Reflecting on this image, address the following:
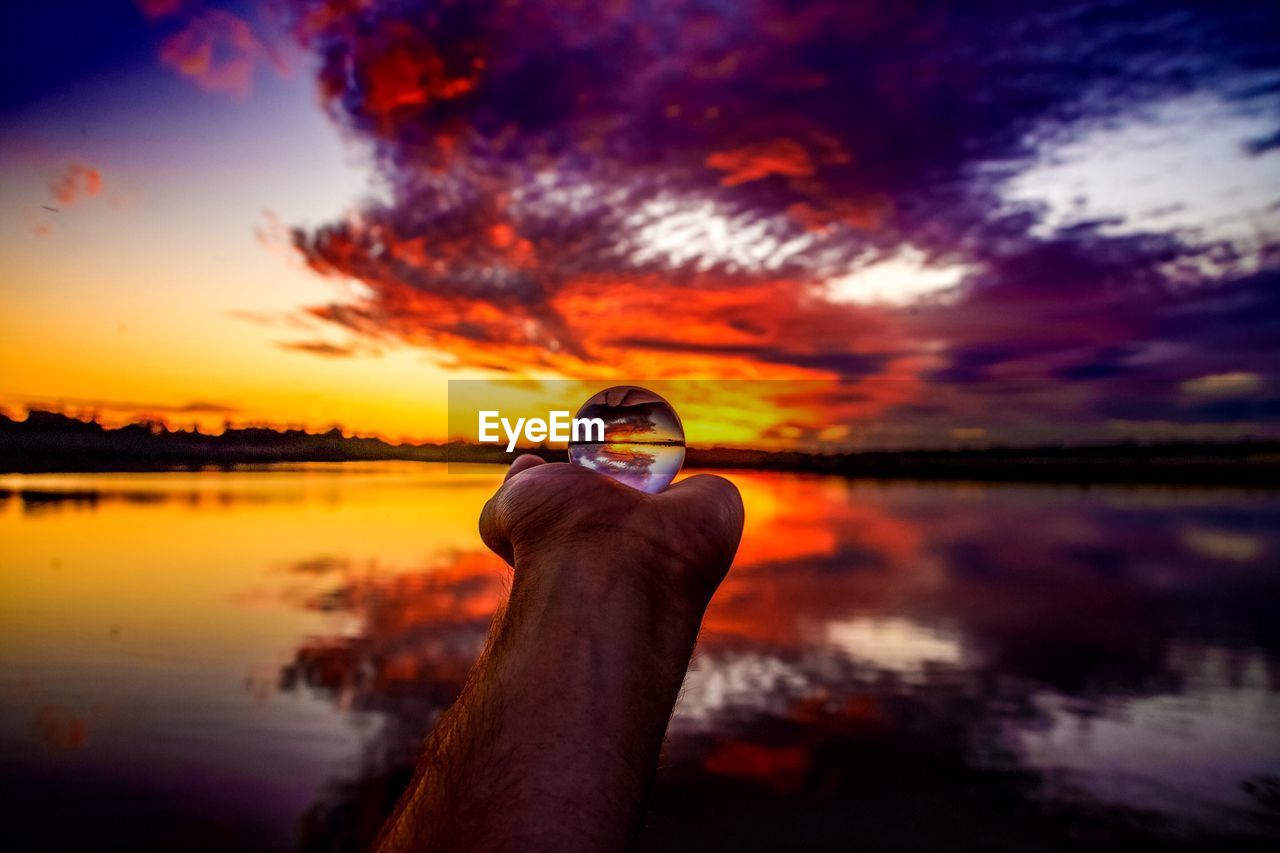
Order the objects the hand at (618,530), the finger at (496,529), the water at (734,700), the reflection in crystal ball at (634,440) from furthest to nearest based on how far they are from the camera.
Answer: the water at (734,700) → the reflection in crystal ball at (634,440) → the finger at (496,529) → the hand at (618,530)

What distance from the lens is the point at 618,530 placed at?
203 cm

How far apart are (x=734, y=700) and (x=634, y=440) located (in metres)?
10.5

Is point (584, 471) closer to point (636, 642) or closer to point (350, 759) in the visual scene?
point (636, 642)

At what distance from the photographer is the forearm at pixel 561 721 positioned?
1511 mm

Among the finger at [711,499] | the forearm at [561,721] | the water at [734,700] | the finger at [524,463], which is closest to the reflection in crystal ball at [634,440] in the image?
the finger at [524,463]

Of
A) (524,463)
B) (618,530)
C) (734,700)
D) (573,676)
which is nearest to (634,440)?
(524,463)

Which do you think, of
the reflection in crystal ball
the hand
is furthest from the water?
the hand

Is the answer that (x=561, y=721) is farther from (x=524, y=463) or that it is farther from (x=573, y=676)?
(x=524, y=463)

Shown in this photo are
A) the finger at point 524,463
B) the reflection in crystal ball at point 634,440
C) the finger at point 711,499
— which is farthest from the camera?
the reflection in crystal ball at point 634,440

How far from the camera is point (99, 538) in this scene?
28594 mm

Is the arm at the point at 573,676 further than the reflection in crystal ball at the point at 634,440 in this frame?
No

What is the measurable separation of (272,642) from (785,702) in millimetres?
10920

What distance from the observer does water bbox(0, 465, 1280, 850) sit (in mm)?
8578

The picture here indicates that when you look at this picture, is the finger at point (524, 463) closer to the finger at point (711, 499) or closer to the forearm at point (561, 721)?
the finger at point (711, 499)
